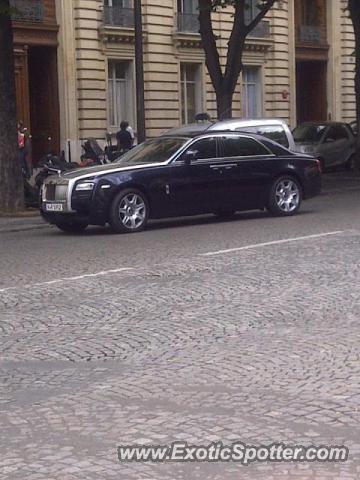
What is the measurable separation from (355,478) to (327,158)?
96.5 ft

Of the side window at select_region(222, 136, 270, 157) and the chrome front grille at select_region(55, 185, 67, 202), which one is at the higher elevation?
the side window at select_region(222, 136, 270, 157)

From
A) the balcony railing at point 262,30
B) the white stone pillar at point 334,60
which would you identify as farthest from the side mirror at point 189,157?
the white stone pillar at point 334,60

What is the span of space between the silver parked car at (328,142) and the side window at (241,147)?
14527 mm

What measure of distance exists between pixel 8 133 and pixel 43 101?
1458cm

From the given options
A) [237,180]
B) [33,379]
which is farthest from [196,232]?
[33,379]

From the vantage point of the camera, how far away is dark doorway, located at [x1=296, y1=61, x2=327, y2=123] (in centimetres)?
4575

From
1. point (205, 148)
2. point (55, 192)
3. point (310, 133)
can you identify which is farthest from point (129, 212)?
point (310, 133)

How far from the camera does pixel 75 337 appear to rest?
28.4 feet

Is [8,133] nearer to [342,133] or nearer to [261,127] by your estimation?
[261,127]

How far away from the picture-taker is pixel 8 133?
66.9 ft

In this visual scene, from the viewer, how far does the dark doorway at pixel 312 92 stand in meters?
45.8

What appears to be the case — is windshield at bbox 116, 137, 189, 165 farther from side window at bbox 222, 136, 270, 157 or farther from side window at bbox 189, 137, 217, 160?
side window at bbox 222, 136, 270, 157

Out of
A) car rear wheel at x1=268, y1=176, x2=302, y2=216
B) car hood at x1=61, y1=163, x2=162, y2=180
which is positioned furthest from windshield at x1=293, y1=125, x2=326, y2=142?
car hood at x1=61, y1=163, x2=162, y2=180

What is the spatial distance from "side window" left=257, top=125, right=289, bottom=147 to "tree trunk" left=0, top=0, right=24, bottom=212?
203 inches
